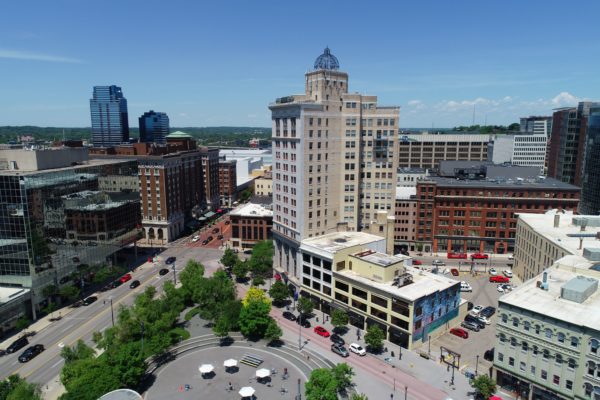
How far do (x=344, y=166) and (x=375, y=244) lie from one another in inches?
918

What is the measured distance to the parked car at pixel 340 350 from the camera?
269 ft

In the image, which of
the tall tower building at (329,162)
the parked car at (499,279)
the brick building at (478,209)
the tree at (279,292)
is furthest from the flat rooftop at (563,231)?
the tree at (279,292)

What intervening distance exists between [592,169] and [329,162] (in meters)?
129

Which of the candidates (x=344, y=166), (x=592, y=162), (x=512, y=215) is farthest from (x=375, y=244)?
(x=592, y=162)

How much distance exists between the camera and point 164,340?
77.7m

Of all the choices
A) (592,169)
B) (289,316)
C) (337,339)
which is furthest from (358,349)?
(592,169)

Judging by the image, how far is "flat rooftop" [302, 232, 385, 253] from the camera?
334 ft

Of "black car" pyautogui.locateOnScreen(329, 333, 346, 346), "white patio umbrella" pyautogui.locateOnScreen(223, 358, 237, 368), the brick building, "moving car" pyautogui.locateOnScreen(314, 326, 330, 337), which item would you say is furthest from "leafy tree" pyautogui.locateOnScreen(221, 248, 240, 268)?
the brick building

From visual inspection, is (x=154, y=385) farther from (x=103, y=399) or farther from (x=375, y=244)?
(x=375, y=244)

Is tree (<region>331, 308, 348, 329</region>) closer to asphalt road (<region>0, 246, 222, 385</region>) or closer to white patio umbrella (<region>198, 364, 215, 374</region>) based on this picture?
white patio umbrella (<region>198, 364, 215, 374</region>)

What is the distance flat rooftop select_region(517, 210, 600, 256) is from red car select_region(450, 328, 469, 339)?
2946cm

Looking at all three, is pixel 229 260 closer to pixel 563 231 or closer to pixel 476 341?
pixel 476 341

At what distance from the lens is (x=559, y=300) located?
67562 millimetres

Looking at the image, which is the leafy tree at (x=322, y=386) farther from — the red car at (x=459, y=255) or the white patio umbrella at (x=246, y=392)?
the red car at (x=459, y=255)
